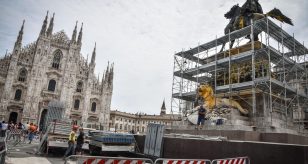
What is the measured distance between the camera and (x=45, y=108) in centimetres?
3772

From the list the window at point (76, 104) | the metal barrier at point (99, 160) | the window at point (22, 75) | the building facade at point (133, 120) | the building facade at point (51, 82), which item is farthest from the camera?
the building facade at point (133, 120)

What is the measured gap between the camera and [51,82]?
39438mm

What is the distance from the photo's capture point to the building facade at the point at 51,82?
35.7 m

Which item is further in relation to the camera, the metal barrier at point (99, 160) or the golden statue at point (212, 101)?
the golden statue at point (212, 101)

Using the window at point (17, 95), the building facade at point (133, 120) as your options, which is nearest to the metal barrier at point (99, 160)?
the window at point (17, 95)

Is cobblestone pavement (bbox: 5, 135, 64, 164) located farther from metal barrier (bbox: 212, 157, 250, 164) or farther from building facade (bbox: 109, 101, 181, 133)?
building facade (bbox: 109, 101, 181, 133)

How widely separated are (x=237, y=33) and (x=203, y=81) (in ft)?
20.4

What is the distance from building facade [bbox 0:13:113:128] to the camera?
1405 inches

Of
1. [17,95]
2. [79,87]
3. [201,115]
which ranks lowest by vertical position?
[201,115]

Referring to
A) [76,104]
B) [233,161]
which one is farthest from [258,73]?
[76,104]

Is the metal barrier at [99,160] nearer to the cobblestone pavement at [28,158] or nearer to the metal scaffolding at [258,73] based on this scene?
the cobblestone pavement at [28,158]

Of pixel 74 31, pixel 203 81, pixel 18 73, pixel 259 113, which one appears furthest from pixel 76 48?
pixel 259 113

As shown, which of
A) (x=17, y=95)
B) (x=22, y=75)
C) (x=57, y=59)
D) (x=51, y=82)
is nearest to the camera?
(x=17, y=95)

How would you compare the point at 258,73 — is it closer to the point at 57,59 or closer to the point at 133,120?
the point at 57,59
